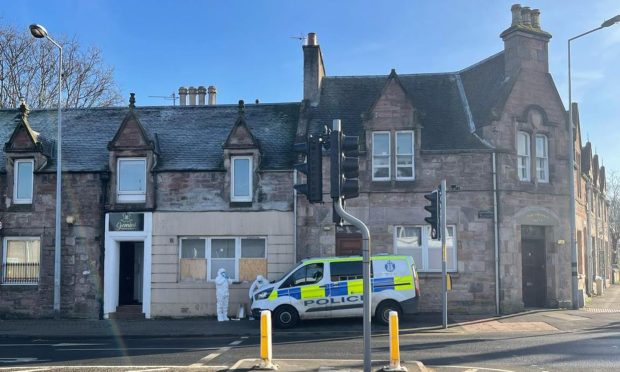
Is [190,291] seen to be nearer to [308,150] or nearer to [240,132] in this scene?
[240,132]

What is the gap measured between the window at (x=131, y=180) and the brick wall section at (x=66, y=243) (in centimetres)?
80

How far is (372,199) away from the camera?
2109 centimetres

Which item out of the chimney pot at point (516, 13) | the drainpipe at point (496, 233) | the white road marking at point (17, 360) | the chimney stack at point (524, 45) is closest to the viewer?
the white road marking at point (17, 360)

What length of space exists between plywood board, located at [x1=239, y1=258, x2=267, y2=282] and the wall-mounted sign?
383cm

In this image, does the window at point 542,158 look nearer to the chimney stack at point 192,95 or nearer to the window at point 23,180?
the chimney stack at point 192,95

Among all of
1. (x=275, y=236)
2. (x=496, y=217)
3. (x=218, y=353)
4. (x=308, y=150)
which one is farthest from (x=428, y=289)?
(x=308, y=150)

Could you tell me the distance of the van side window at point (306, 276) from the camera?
1741cm

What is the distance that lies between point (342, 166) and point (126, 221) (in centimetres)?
1437

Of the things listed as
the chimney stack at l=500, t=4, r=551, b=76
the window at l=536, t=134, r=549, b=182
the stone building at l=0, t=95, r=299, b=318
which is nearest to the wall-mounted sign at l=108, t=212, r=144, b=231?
the stone building at l=0, t=95, r=299, b=318

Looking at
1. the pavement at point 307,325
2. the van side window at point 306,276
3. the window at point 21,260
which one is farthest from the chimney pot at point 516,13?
the window at point 21,260

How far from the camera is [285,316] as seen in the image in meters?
17.4

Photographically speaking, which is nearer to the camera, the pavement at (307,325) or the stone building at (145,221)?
the pavement at (307,325)

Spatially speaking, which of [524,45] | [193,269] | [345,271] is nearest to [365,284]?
[345,271]

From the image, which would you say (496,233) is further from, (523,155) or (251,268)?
(251,268)
